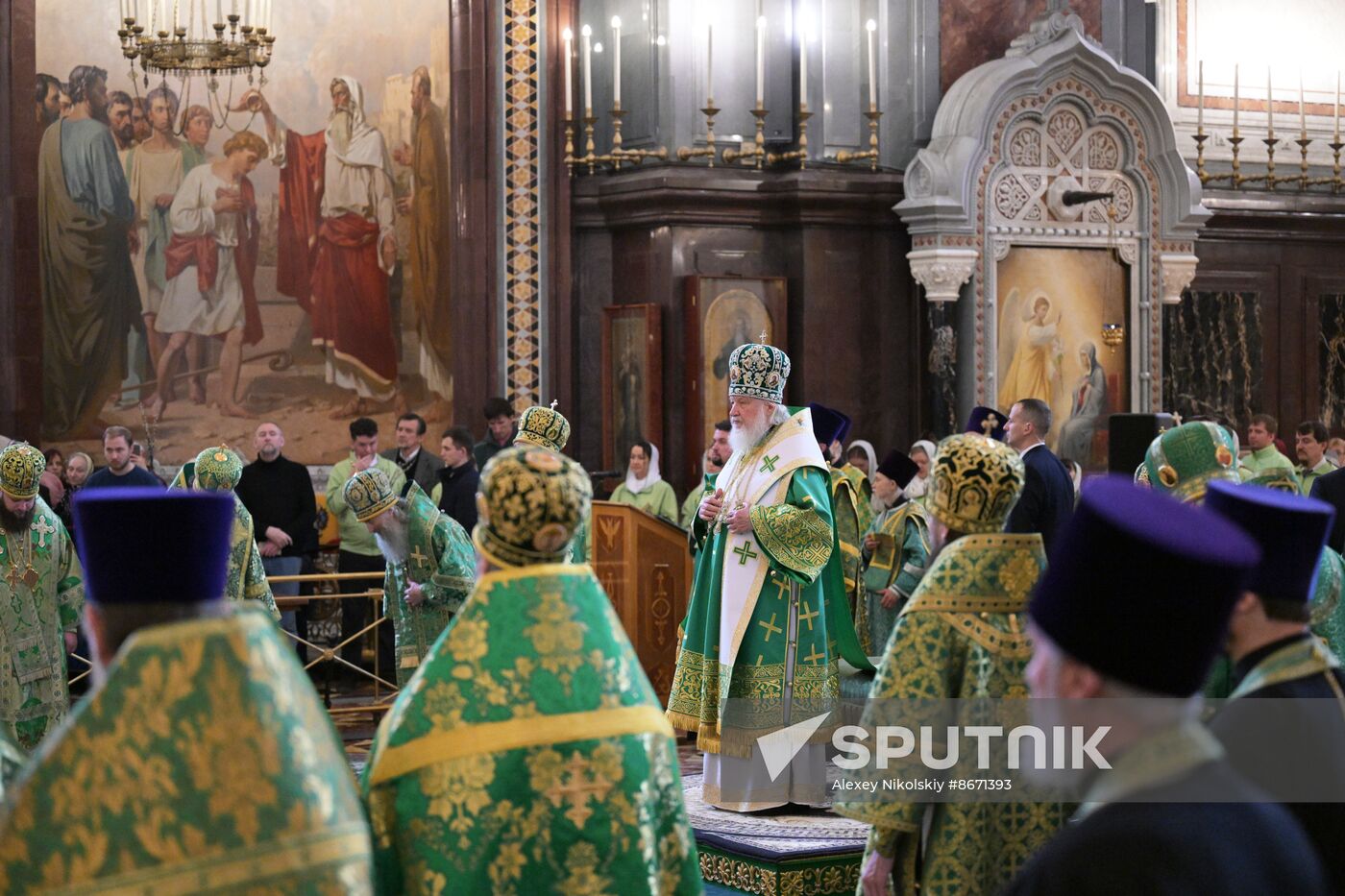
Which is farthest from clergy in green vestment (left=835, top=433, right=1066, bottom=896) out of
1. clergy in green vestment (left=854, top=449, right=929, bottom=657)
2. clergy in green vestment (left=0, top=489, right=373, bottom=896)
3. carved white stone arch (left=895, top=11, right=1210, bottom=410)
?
carved white stone arch (left=895, top=11, right=1210, bottom=410)

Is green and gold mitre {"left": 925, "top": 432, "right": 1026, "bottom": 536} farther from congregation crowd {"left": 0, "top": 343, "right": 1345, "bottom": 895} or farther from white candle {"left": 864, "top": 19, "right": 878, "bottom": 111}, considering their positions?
white candle {"left": 864, "top": 19, "right": 878, "bottom": 111}

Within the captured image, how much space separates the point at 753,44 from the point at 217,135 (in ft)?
12.5

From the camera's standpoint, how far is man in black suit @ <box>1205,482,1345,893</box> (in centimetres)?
300

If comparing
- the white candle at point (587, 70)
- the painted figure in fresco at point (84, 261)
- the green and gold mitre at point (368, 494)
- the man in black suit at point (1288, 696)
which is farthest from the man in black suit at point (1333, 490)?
the painted figure in fresco at point (84, 261)

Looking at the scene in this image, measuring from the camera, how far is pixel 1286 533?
321 cm

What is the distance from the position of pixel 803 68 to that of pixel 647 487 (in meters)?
3.44

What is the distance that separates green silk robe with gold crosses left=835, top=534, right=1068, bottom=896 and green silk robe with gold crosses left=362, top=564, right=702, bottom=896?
955 millimetres

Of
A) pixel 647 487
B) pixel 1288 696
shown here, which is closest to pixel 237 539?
pixel 647 487

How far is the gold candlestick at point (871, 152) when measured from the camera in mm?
12914

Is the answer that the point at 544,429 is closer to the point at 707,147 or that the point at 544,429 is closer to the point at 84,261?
the point at 707,147

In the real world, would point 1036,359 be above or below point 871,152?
below

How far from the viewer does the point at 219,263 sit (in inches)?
504

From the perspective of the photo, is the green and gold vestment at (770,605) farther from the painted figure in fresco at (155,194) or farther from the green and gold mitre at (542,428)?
the painted figure in fresco at (155,194)

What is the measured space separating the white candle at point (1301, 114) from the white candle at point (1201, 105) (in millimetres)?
738
